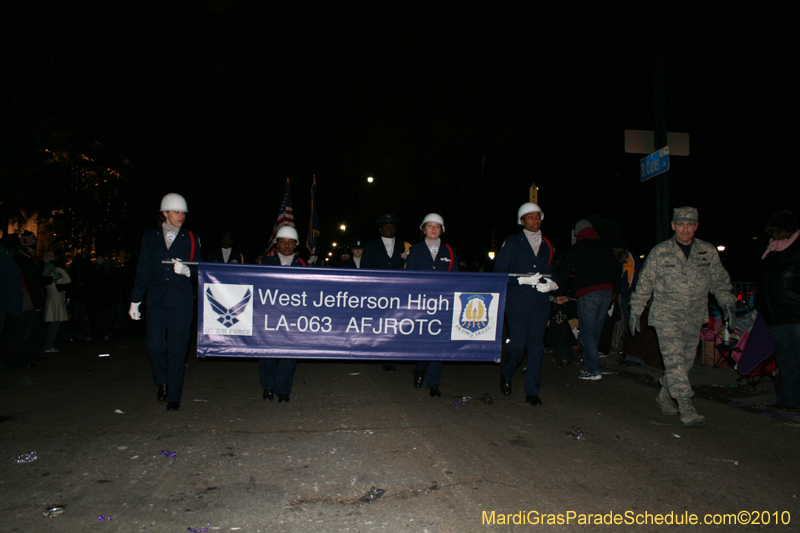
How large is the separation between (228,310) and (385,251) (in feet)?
10.1

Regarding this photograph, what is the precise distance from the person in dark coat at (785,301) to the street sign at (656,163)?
10.5 ft

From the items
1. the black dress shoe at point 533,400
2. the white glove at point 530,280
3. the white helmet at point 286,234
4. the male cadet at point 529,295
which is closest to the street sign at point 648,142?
the male cadet at point 529,295

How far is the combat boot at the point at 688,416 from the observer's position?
5023 millimetres

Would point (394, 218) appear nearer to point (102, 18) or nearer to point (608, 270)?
point (608, 270)

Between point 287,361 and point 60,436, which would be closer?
point 60,436

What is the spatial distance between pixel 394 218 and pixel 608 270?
3161mm

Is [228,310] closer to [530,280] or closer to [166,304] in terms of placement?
[166,304]

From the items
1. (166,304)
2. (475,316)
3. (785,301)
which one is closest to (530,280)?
(475,316)

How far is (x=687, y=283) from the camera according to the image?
5273 millimetres

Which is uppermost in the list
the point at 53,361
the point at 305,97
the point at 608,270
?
the point at 305,97

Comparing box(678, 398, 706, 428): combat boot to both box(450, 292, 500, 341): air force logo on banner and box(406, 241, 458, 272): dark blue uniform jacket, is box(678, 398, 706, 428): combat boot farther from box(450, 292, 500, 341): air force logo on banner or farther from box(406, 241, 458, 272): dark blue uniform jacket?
box(406, 241, 458, 272): dark blue uniform jacket

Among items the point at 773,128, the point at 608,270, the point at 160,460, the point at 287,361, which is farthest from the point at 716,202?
the point at 160,460

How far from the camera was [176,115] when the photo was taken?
18703 mm

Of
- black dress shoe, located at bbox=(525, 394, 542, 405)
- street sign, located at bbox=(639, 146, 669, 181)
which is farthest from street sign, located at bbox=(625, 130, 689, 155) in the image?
black dress shoe, located at bbox=(525, 394, 542, 405)
